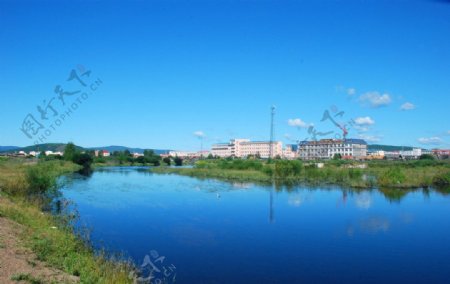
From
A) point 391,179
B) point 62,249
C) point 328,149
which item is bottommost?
point 62,249

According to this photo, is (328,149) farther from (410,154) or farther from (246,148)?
(246,148)

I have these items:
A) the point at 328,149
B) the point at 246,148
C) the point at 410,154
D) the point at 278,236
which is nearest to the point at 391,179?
the point at 278,236

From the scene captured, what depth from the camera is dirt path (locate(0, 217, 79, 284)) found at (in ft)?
17.0

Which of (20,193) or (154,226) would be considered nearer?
(154,226)

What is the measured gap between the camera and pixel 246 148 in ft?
380

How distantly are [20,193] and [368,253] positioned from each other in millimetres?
12152

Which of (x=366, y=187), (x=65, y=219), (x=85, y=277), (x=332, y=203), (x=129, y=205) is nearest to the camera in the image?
(x=85, y=277)

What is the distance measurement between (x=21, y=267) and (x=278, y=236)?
7771mm

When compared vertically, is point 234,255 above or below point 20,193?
below

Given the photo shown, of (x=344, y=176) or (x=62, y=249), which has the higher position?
(x=344, y=176)

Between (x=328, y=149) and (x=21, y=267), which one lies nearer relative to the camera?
(x=21, y=267)

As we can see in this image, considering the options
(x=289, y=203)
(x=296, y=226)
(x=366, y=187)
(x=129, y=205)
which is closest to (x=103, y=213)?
(x=129, y=205)

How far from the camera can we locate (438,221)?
49.9 feet

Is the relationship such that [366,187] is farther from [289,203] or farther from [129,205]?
[129,205]
